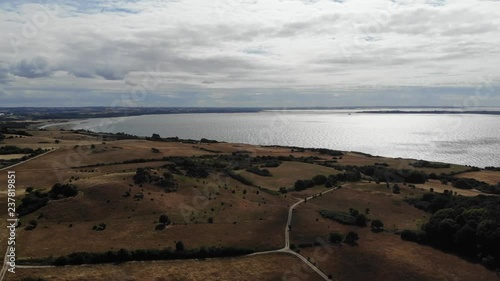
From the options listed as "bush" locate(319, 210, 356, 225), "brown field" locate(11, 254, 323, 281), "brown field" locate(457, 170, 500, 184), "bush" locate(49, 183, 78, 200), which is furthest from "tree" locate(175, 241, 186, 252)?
"brown field" locate(457, 170, 500, 184)

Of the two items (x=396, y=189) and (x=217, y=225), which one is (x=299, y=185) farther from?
(x=217, y=225)

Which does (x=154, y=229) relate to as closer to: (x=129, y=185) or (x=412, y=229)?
(x=129, y=185)

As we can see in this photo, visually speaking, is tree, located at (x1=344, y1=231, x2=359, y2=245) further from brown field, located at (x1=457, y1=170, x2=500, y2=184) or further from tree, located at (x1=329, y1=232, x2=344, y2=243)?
brown field, located at (x1=457, y1=170, x2=500, y2=184)

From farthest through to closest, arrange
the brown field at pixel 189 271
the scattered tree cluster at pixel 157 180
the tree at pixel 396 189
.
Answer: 1. the tree at pixel 396 189
2. the scattered tree cluster at pixel 157 180
3. the brown field at pixel 189 271

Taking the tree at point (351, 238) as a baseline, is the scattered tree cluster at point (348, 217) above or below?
above

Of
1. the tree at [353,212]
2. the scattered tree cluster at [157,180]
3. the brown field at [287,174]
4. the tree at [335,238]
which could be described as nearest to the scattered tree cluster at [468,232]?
the tree at [353,212]

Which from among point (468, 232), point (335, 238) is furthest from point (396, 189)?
point (335, 238)

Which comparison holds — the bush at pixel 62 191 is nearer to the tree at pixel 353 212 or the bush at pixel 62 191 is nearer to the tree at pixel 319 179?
the tree at pixel 353 212
